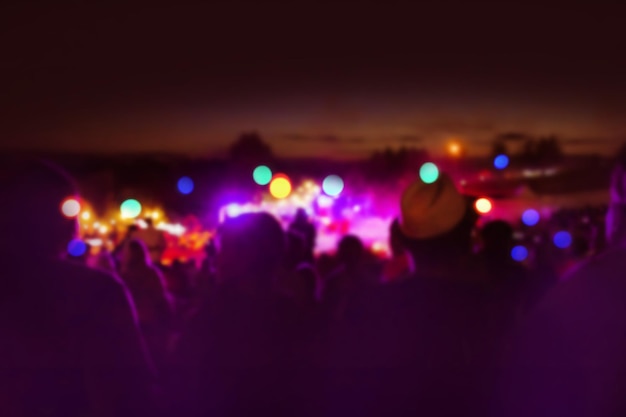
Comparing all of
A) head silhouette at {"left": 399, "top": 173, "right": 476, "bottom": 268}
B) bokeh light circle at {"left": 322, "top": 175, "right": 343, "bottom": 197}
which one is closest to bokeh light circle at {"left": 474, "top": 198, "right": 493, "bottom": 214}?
bokeh light circle at {"left": 322, "top": 175, "right": 343, "bottom": 197}

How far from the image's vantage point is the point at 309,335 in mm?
3025

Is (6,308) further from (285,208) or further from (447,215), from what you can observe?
(285,208)

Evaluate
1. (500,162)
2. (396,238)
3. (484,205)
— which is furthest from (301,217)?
(396,238)

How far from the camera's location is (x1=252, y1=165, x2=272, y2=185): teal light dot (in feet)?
Result: 33.1

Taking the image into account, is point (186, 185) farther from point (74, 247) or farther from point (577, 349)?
point (577, 349)

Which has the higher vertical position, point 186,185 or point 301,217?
point 186,185

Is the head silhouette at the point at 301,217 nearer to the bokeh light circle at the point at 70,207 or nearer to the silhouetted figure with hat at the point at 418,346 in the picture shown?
the silhouetted figure with hat at the point at 418,346

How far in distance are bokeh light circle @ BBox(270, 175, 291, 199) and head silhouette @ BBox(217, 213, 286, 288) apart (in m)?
6.25

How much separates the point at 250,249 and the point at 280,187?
6571 millimetres

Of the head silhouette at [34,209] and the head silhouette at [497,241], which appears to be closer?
the head silhouette at [34,209]

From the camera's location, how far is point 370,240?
12219mm

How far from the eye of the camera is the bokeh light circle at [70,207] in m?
2.69

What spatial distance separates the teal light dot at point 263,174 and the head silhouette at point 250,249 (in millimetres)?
6875

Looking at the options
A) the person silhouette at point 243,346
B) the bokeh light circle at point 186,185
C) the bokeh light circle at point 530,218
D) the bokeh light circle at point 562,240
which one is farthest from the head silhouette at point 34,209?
the bokeh light circle at point 186,185
